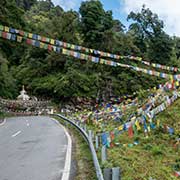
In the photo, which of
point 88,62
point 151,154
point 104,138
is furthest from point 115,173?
point 88,62

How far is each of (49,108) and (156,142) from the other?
34.7m

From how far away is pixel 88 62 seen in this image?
152 feet

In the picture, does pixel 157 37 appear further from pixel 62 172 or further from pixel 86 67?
pixel 62 172

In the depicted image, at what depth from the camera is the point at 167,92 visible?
17.9m

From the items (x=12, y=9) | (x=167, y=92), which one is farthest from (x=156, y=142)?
(x=12, y=9)

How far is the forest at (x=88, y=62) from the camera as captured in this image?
44.9m

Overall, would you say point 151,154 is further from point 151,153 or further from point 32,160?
point 32,160

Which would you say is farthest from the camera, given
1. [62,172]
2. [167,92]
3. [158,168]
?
[167,92]

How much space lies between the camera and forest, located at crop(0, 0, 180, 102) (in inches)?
1767

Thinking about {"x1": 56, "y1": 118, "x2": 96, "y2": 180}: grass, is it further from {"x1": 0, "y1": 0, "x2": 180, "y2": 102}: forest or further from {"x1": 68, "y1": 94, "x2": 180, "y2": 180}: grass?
{"x1": 0, "y1": 0, "x2": 180, "y2": 102}: forest

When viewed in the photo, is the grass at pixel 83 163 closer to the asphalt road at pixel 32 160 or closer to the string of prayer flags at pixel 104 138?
the asphalt road at pixel 32 160

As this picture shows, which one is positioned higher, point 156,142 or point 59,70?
point 59,70

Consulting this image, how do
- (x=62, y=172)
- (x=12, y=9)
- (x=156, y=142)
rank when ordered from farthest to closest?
1. (x=12, y=9)
2. (x=156, y=142)
3. (x=62, y=172)

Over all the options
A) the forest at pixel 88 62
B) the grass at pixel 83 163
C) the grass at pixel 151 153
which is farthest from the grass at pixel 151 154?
the forest at pixel 88 62
